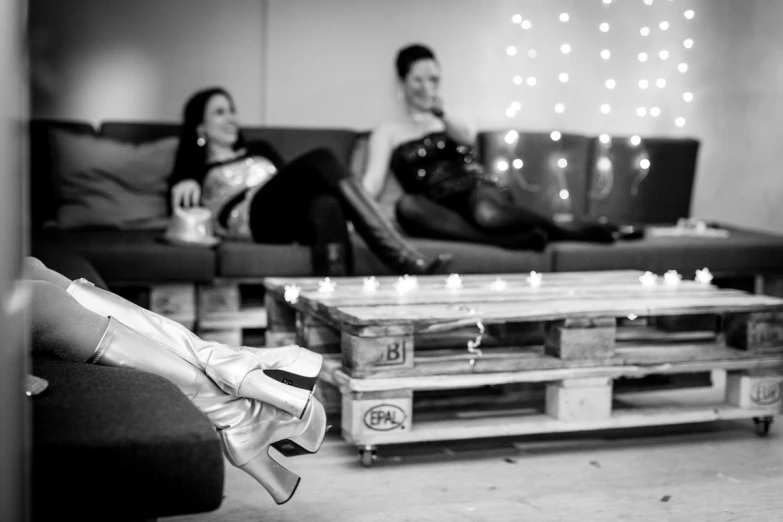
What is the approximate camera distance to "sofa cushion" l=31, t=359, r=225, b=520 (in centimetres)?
114

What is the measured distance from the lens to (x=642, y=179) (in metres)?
4.26

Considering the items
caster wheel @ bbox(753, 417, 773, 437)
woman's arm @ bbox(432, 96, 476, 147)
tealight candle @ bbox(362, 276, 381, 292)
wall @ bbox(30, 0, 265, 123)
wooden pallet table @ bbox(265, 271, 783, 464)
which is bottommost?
caster wheel @ bbox(753, 417, 773, 437)

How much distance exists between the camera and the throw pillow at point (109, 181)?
3.50 metres

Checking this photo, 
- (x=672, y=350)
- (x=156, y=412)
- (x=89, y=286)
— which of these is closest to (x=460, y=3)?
(x=672, y=350)

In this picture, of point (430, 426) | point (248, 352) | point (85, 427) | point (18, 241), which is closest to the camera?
point (18, 241)

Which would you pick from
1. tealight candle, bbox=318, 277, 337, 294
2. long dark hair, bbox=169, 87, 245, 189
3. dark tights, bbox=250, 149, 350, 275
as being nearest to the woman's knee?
dark tights, bbox=250, 149, 350, 275

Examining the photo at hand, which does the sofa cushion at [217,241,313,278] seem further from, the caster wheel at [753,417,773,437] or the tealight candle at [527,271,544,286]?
the caster wheel at [753,417,773,437]

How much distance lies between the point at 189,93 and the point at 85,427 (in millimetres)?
3003

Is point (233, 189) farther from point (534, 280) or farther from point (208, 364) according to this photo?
point (208, 364)

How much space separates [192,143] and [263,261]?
71 cm

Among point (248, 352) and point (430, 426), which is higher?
point (248, 352)

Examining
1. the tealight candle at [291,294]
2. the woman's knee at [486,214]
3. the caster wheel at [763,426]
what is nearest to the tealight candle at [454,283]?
the tealight candle at [291,294]

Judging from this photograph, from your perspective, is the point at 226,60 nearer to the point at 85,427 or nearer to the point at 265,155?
the point at 265,155

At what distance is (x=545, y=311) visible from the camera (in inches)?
85.7
